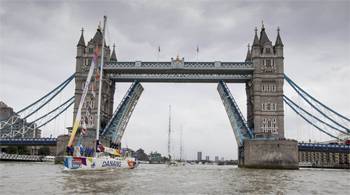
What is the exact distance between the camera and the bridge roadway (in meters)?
64.8

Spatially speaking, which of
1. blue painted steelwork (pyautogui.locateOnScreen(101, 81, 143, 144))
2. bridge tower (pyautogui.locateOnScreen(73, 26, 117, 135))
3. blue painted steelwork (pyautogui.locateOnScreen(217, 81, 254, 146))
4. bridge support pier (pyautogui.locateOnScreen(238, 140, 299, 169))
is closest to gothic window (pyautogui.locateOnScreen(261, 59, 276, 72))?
blue painted steelwork (pyautogui.locateOnScreen(217, 81, 254, 146))

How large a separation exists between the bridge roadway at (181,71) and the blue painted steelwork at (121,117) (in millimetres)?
2635

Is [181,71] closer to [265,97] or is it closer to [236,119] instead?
[236,119]

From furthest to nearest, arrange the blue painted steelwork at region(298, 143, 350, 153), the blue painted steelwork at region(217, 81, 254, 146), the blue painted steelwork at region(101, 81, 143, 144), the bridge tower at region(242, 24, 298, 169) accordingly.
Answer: the blue painted steelwork at region(298, 143, 350, 153), the blue painted steelwork at region(101, 81, 143, 144), the blue painted steelwork at region(217, 81, 254, 146), the bridge tower at region(242, 24, 298, 169)

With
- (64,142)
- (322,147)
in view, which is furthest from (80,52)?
(322,147)

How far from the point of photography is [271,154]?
5697cm

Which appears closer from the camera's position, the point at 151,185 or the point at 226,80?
the point at 151,185

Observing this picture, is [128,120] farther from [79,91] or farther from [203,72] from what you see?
[203,72]

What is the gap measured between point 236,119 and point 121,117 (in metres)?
19.5

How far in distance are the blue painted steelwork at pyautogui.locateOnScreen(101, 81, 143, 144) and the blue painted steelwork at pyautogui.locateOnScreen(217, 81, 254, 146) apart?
52.2 feet

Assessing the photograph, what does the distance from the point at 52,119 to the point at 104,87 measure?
12.0 m

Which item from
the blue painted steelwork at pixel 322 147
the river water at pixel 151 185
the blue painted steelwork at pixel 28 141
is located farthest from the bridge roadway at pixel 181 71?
the river water at pixel 151 185

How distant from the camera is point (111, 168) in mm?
41344

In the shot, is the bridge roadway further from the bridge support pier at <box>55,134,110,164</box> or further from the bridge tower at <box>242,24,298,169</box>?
the bridge support pier at <box>55,134,110,164</box>
